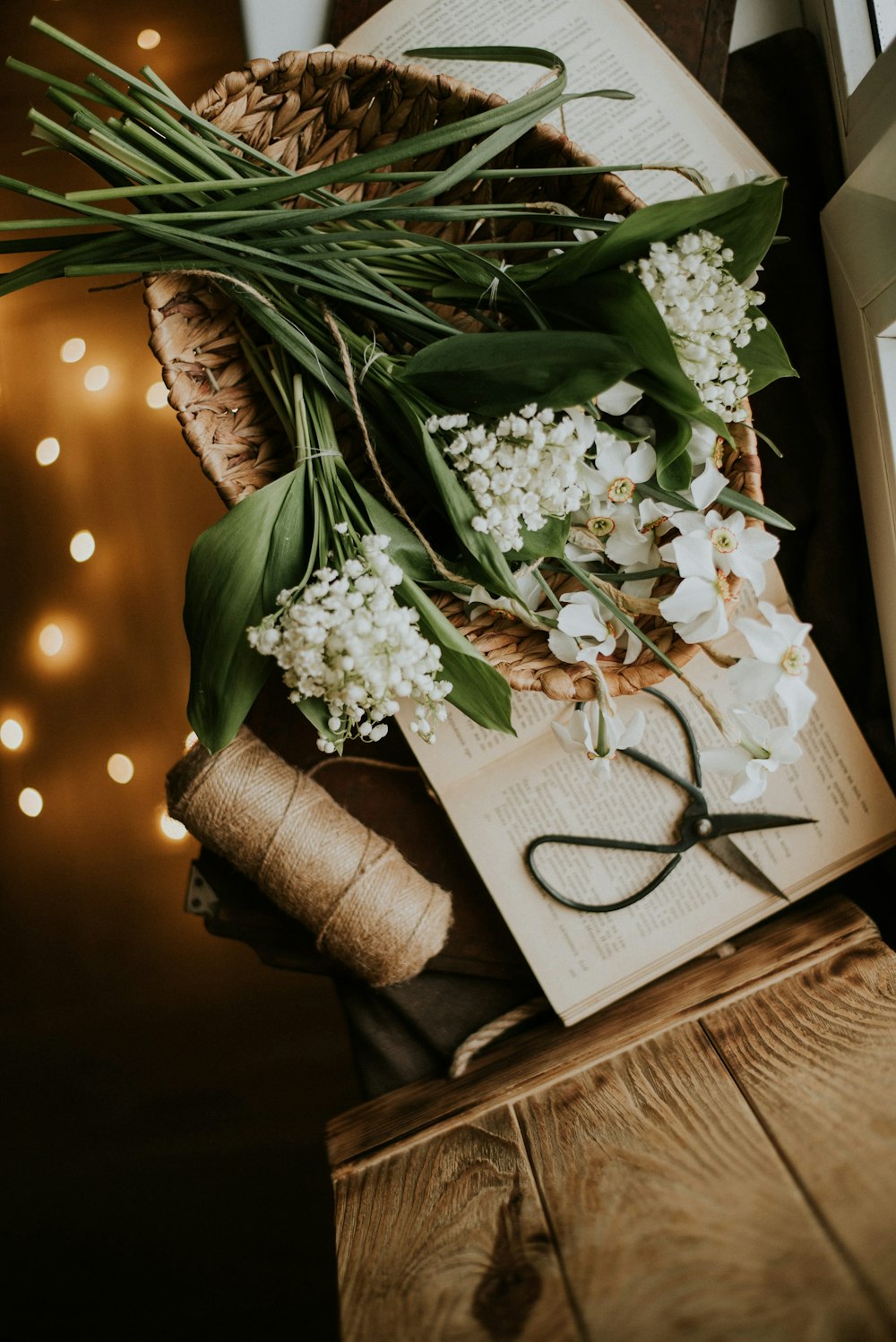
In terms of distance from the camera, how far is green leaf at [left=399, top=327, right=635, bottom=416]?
52 centimetres

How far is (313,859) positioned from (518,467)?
488 millimetres

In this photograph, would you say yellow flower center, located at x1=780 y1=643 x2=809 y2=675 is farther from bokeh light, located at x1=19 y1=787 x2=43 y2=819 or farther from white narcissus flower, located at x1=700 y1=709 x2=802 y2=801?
bokeh light, located at x1=19 y1=787 x2=43 y2=819

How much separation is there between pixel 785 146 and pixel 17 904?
150cm

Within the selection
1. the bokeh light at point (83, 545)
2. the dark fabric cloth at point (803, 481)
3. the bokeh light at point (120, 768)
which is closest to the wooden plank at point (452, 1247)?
the dark fabric cloth at point (803, 481)

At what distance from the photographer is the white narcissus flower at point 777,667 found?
601 mm

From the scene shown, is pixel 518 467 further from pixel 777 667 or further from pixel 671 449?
pixel 777 667

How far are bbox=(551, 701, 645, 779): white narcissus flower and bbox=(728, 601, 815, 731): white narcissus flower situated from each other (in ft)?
0.28

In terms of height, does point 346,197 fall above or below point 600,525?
above

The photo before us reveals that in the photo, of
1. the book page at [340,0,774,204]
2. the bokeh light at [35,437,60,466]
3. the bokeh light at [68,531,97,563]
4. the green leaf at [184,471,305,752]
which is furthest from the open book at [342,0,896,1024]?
the bokeh light at [35,437,60,466]

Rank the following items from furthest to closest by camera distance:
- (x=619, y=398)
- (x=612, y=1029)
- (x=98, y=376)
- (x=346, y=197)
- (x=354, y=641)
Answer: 1. (x=98, y=376)
2. (x=612, y=1029)
3. (x=346, y=197)
4. (x=619, y=398)
5. (x=354, y=641)

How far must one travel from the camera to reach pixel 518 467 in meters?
0.54

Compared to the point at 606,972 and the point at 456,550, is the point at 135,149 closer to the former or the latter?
the point at 456,550

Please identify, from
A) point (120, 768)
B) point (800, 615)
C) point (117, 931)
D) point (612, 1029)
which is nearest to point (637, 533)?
point (800, 615)

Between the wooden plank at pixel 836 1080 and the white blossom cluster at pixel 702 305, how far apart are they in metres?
0.50
